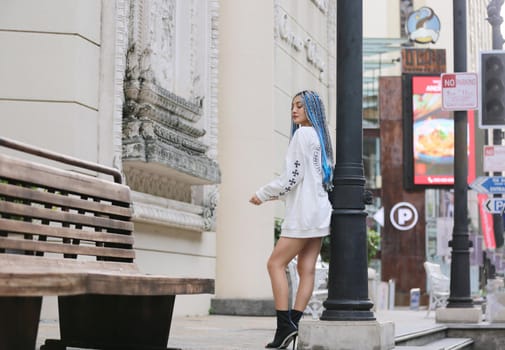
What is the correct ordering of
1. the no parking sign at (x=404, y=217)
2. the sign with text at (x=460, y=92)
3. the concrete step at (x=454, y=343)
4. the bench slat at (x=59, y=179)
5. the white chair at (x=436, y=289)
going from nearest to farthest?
the bench slat at (x=59, y=179)
the concrete step at (x=454, y=343)
the sign with text at (x=460, y=92)
the white chair at (x=436, y=289)
the no parking sign at (x=404, y=217)

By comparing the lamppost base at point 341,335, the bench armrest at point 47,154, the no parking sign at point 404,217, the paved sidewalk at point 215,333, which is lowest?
the paved sidewalk at point 215,333

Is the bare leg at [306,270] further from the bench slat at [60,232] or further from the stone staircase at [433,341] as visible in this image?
the stone staircase at [433,341]

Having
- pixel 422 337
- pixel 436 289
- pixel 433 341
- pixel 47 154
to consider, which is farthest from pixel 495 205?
pixel 47 154

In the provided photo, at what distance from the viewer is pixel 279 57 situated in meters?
16.3

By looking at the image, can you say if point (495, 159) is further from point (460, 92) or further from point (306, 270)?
point (306, 270)

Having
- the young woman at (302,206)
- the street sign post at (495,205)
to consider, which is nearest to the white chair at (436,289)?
the street sign post at (495,205)

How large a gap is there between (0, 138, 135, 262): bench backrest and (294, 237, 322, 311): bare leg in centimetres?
204

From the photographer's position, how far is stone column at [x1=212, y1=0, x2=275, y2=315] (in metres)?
14.5

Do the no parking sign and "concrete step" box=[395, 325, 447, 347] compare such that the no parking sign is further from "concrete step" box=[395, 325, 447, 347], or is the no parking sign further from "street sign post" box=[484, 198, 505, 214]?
"concrete step" box=[395, 325, 447, 347]

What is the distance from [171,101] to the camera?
1201 centimetres

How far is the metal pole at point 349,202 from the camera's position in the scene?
777 cm

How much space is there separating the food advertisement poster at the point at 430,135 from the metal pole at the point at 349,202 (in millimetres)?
43572

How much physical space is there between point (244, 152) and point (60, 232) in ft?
30.9

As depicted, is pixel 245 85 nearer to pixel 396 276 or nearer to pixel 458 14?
pixel 458 14
